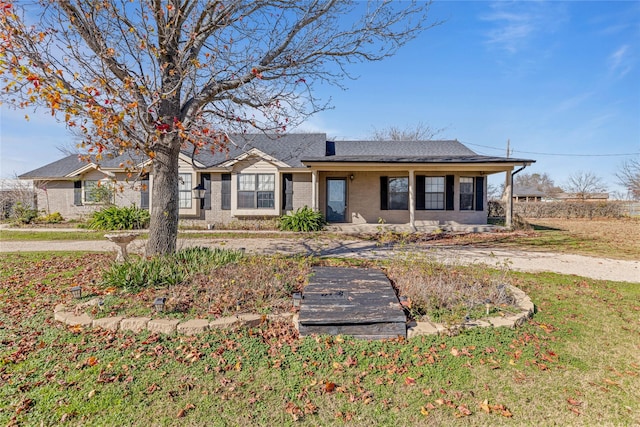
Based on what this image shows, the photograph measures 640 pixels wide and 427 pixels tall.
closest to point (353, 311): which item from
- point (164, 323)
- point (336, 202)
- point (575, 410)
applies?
point (575, 410)

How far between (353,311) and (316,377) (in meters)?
0.95

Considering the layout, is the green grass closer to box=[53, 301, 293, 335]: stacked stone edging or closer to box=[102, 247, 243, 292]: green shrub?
box=[53, 301, 293, 335]: stacked stone edging

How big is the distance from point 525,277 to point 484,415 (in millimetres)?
4507

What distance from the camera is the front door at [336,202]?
14.9 metres

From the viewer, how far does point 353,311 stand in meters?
3.54

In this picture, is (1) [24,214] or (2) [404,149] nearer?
(1) [24,214]

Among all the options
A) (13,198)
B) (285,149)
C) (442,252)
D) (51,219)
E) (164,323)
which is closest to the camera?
(164,323)

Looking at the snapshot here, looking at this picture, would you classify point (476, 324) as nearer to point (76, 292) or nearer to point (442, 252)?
point (442, 252)

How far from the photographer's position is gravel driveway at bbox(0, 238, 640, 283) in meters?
6.66

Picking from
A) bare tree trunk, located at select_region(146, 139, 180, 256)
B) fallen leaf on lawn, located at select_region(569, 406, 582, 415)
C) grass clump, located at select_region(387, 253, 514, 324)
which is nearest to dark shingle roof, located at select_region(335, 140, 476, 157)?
bare tree trunk, located at select_region(146, 139, 180, 256)

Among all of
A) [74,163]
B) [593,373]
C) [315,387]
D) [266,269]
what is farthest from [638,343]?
[74,163]

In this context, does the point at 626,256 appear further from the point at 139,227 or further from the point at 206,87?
the point at 139,227

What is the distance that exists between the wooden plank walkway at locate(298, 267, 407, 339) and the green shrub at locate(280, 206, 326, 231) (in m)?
8.97

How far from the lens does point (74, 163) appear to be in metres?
18.5
